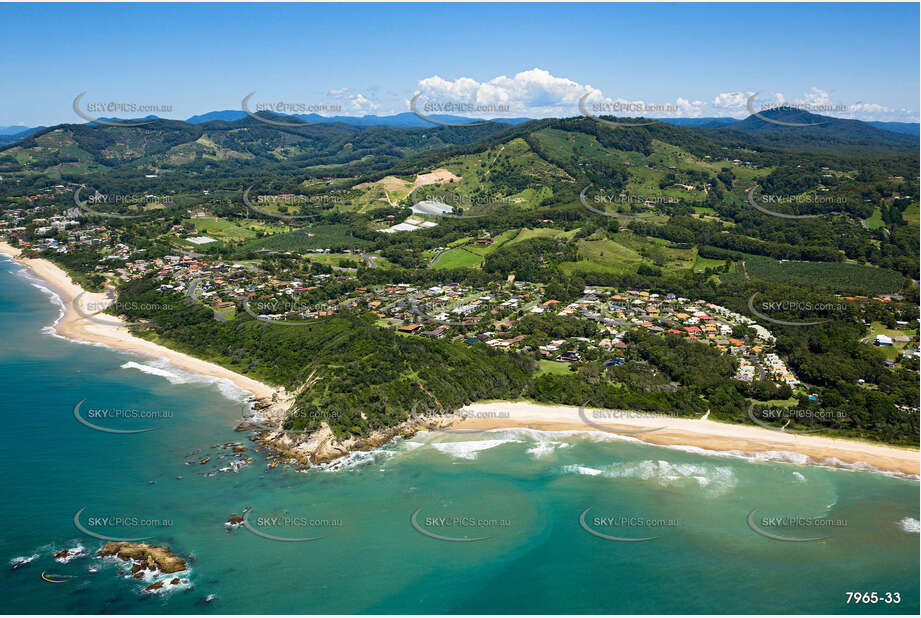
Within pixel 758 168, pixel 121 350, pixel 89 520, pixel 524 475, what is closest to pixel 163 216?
pixel 121 350

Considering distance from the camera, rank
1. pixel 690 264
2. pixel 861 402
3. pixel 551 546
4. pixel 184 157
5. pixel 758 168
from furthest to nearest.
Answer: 1. pixel 184 157
2. pixel 758 168
3. pixel 690 264
4. pixel 861 402
5. pixel 551 546

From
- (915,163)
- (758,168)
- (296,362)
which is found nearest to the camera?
(296,362)

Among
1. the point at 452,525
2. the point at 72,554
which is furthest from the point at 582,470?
the point at 72,554

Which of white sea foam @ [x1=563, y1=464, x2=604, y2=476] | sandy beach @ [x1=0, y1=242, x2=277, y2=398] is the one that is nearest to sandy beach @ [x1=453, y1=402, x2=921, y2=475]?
white sea foam @ [x1=563, y1=464, x2=604, y2=476]

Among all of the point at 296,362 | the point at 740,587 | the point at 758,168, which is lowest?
the point at 740,587

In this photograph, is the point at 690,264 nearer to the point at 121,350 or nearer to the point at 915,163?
the point at 121,350
